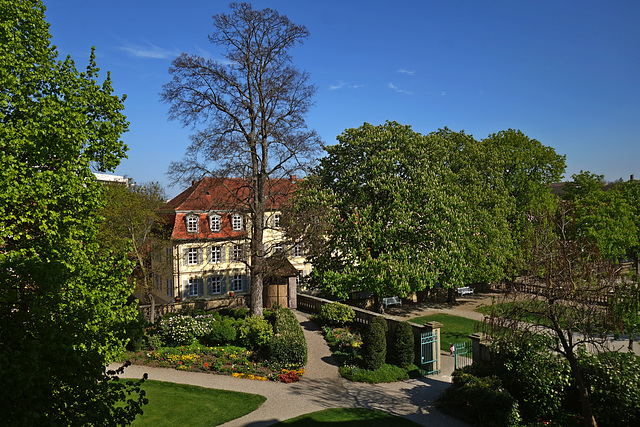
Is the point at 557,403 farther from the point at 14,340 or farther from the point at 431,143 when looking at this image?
the point at 431,143

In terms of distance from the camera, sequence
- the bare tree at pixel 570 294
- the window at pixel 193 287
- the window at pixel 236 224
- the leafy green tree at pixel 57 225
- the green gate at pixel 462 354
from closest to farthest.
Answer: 1. the leafy green tree at pixel 57 225
2. the bare tree at pixel 570 294
3. the green gate at pixel 462 354
4. the window at pixel 193 287
5. the window at pixel 236 224

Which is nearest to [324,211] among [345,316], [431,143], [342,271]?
[342,271]

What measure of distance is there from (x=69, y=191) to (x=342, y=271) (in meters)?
16.4

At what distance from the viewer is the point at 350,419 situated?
1402cm

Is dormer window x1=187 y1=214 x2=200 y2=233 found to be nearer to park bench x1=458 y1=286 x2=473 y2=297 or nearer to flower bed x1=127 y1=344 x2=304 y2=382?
flower bed x1=127 y1=344 x2=304 y2=382

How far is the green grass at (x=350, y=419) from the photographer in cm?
1368

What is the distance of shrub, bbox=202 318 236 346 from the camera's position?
20609 mm

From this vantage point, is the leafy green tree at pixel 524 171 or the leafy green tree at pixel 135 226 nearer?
the leafy green tree at pixel 135 226

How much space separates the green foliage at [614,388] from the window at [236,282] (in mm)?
28869

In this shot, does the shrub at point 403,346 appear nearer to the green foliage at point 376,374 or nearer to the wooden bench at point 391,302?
the green foliage at point 376,374

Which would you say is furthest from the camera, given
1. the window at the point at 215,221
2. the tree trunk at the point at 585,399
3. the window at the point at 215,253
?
the window at the point at 215,253

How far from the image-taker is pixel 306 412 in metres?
14.5

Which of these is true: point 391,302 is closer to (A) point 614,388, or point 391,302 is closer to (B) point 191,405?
(A) point 614,388

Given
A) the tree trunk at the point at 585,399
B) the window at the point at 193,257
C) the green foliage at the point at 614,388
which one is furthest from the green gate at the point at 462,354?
the window at the point at 193,257
